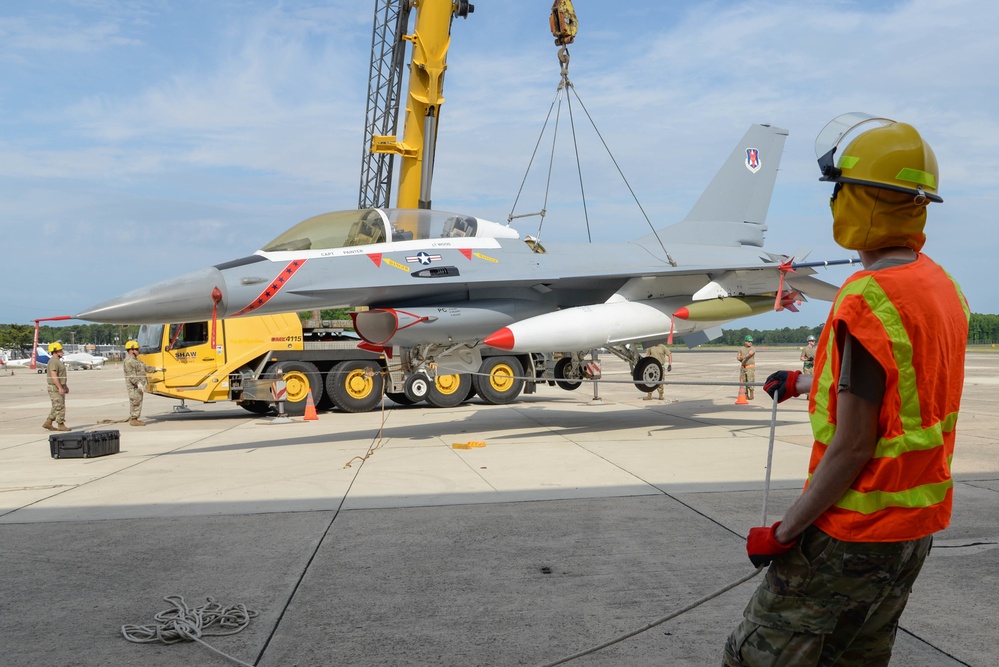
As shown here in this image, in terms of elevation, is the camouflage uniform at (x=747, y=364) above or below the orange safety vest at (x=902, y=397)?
below

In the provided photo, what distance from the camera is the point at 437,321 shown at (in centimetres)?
1003

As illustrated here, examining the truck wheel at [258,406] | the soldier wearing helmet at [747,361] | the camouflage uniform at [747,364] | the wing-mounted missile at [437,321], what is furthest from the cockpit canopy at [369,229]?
the camouflage uniform at [747,364]

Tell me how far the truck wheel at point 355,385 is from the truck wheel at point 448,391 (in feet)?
3.98

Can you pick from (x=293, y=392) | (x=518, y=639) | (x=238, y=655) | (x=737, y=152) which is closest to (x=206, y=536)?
(x=238, y=655)

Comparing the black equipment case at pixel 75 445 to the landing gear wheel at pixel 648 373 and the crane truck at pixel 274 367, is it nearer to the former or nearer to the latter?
the crane truck at pixel 274 367

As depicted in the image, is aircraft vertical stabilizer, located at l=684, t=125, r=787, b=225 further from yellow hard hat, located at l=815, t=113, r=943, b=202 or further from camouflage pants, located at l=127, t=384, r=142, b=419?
yellow hard hat, located at l=815, t=113, r=943, b=202

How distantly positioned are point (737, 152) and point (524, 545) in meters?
10.6

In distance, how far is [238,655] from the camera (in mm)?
3541

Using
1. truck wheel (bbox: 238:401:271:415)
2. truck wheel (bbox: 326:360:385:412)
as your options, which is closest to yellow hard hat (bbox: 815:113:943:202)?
truck wheel (bbox: 326:360:385:412)

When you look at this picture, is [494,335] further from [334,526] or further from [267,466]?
A: [334,526]

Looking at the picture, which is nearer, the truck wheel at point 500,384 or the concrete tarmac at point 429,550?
the concrete tarmac at point 429,550

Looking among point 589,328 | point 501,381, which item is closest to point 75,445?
point 589,328

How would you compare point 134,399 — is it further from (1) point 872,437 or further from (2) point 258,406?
(1) point 872,437

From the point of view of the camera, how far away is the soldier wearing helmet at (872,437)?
5.97ft
